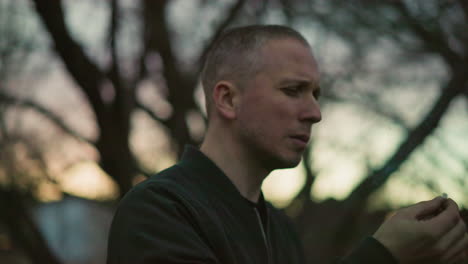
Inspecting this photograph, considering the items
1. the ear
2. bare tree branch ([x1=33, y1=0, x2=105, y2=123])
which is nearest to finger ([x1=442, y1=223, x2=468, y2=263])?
the ear

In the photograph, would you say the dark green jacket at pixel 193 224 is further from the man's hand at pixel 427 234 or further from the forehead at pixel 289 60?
the forehead at pixel 289 60

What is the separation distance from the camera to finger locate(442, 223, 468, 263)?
1705 mm

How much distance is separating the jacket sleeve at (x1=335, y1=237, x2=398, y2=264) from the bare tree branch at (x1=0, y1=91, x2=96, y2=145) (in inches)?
189

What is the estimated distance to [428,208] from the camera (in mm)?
1750

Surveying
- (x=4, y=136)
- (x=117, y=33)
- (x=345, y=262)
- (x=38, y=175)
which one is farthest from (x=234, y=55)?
(x=38, y=175)

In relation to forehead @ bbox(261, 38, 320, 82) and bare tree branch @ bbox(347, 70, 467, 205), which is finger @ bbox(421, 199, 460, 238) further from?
bare tree branch @ bbox(347, 70, 467, 205)

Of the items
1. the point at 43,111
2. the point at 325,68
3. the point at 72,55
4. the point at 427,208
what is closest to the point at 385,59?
the point at 325,68

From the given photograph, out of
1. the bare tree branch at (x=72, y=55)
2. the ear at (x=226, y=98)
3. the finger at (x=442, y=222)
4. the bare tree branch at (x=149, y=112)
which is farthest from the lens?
the bare tree branch at (x=149, y=112)

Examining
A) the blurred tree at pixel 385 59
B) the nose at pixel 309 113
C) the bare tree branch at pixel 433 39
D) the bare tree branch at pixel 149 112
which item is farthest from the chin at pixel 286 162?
the bare tree branch at pixel 149 112

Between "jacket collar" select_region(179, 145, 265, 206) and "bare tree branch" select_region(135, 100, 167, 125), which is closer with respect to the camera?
"jacket collar" select_region(179, 145, 265, 206)

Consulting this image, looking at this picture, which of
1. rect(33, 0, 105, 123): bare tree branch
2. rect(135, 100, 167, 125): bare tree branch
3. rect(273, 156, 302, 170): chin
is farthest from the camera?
rect(135, 100, 167, 125): bare tree branch

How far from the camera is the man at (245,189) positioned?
5.77 feet

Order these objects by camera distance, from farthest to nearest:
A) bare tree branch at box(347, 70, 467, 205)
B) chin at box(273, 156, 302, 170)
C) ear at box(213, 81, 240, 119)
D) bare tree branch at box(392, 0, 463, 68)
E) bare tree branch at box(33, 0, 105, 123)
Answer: bare tree branch at box(33, 0, 105, 123)
bare tree branch at box(392, 0, 463, 68)
bare tree branch at box(347, 70, 467, 205)
ear at box(213, 81, 240, 119)
chin at box(273, 156, 302, 170)

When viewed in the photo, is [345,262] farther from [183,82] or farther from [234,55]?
[183,82]
